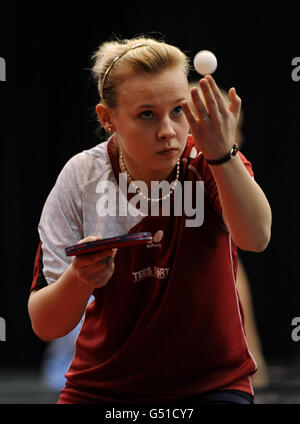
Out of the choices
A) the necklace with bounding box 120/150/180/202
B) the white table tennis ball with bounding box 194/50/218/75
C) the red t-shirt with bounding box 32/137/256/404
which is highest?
the white table tennis ball with bounding box 194/50/218/75

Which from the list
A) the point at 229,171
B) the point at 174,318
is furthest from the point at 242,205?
the point at 174,318

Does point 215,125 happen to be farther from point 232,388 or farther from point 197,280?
point 232,388

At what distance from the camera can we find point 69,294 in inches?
65.7

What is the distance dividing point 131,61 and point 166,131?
215mm

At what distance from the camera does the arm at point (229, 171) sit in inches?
59.0

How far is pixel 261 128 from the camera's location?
426 centimetres

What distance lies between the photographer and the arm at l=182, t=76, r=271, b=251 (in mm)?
1498

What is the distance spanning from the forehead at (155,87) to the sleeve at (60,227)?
0.83ft

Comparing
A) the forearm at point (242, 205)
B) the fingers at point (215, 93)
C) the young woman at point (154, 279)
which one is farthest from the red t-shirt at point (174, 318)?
the fingers at point (215, 93)

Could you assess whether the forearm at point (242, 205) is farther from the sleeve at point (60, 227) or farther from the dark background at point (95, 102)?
the dark background at point (95, 102)

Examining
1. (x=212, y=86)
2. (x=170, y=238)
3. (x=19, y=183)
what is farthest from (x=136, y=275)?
(x=19, y=183)

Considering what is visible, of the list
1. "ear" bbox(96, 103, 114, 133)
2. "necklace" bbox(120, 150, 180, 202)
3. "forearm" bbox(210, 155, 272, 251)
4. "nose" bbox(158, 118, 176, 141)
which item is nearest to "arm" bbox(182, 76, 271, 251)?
"forearm" bbox(210, 155, 272, 251)

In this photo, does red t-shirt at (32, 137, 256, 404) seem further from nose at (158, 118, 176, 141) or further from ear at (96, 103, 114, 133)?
ear at (96, 103, 114, 133)

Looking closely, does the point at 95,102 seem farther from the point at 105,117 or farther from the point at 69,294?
the point at 69,294
